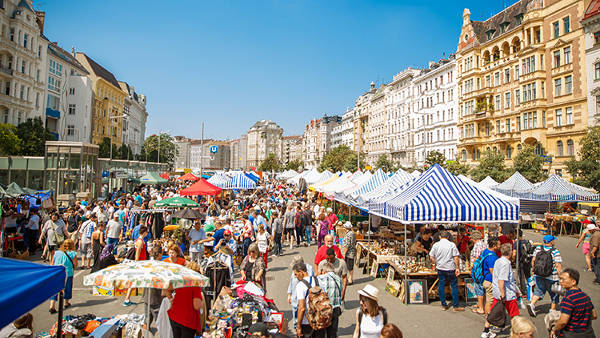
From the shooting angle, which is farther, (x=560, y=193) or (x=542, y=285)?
(x=560, y=193)

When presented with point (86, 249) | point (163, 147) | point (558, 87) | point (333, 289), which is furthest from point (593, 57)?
point (163, 147)

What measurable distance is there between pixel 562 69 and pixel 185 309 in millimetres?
40462

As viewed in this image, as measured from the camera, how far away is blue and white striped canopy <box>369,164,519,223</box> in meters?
8.90

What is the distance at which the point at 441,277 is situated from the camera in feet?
27.0

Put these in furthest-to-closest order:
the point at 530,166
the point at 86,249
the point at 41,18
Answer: the point at 41,18 < the point at 530,166 < the point at 86,249

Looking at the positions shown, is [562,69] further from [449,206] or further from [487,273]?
[487,273]

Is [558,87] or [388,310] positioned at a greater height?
[558,87]

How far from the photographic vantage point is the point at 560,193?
815 inches

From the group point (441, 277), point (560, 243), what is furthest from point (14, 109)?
point (560, 243)

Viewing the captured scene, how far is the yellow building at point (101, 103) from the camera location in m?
60.3

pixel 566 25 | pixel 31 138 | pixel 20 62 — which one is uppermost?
pixel 566 25

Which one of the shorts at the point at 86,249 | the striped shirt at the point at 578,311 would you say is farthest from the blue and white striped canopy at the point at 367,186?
the striped shirt at the point at 578,311

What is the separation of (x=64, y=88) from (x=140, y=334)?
56408 millimetres

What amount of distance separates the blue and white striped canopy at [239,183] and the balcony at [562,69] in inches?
1224
